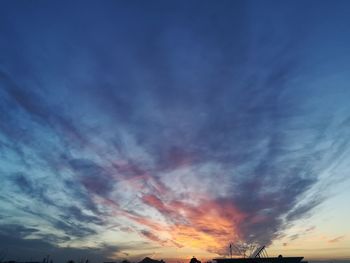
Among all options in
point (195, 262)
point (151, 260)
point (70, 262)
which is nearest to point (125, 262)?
point (151, 260)

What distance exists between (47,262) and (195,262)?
184766 mm

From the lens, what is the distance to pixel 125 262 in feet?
586

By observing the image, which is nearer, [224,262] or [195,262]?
[195,262]

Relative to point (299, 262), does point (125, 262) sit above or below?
above

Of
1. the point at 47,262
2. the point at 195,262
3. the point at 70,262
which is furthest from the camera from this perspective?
the point at 47,262

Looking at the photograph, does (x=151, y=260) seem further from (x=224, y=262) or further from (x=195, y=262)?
(x=195, y=262)

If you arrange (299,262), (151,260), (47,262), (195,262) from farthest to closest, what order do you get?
1. (47,262)
2. (151,260)
3. (299,262)
4. (195,262)

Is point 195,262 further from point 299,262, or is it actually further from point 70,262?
point 70,262

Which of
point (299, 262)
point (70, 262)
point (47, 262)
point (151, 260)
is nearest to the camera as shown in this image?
point (299, 262)

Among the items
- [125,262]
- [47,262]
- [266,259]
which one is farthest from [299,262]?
[47,262]

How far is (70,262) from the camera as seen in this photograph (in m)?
144

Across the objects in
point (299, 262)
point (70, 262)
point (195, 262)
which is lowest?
point (195, 262)

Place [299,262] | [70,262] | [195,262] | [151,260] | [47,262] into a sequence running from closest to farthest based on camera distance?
[195,262] → [299,262] → [70,262] → [151,260] → [47,262]

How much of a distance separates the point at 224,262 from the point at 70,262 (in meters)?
101
